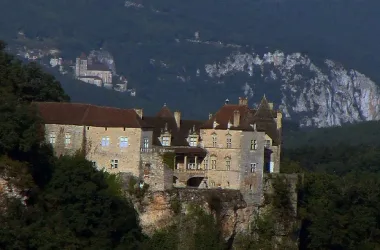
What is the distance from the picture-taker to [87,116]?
78.5 metres

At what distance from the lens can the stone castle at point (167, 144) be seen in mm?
77750

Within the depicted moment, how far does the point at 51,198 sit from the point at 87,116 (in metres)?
5.12

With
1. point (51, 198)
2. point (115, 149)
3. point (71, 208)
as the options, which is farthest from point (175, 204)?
point (51, 198)

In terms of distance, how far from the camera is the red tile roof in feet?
256

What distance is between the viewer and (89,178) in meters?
76.1

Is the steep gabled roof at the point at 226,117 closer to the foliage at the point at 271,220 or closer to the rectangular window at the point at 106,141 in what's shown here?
the foliage at the point at 271,220

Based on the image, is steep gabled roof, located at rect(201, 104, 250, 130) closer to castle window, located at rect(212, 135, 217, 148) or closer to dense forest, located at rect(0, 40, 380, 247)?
castle window, located at rect(212, 135, 217, 148)

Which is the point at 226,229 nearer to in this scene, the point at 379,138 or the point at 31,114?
the point at 31,114

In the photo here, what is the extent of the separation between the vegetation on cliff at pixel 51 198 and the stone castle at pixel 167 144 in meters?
0.96

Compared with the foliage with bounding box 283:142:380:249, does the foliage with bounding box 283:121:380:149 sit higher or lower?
higher

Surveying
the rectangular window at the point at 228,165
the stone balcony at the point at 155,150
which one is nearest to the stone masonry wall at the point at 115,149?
the stone balcony at the point at 155,150

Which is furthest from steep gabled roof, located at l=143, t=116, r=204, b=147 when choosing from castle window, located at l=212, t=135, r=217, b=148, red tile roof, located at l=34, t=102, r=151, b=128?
castle window, located at l=212, t=135, r=217, b=148

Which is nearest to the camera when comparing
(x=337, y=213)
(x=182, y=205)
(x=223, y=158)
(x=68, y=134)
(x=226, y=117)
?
(x=68, y=134)

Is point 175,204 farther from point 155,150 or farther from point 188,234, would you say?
point 155,150
